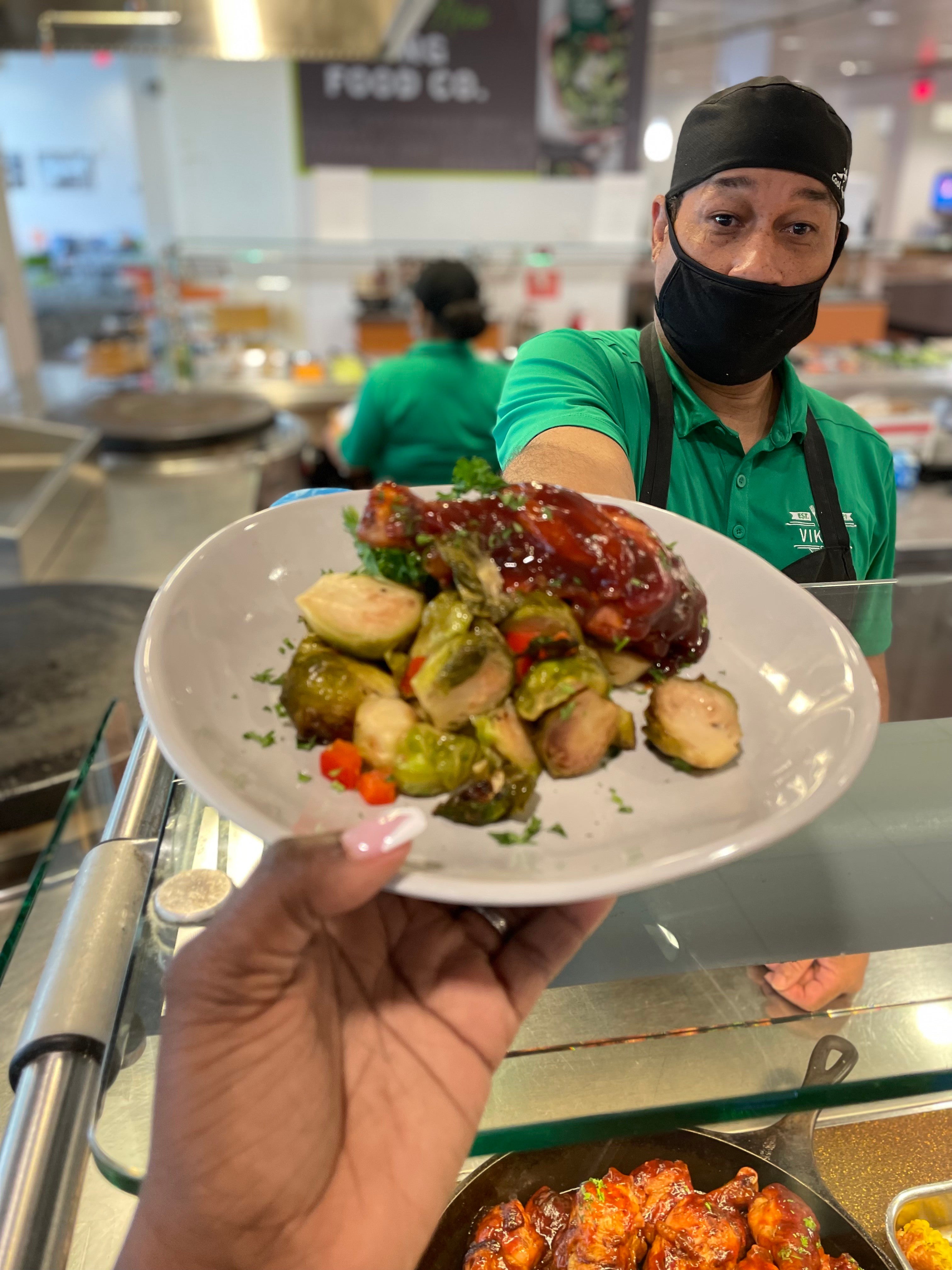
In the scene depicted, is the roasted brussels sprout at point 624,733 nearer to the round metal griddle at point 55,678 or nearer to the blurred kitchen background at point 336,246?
the round metal griddle at point 55,678

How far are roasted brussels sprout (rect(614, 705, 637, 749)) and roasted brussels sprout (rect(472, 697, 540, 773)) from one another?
100 mm

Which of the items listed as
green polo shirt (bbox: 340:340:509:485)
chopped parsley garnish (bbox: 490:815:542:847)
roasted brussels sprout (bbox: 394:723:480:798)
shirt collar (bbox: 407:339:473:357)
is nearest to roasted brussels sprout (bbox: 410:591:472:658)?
roasted brussels sprout (bbox: 394:723:480:798)

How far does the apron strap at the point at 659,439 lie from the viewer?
1.76 m

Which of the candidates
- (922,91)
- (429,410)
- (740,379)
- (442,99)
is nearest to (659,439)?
(740,379)

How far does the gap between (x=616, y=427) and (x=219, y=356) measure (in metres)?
5.04

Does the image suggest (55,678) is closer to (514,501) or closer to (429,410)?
(514,501)

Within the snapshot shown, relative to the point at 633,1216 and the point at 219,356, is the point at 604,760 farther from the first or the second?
the point at 219,356

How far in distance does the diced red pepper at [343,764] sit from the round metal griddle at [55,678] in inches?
41.0

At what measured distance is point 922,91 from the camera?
14523 mm

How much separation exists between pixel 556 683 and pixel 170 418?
12.5 ft

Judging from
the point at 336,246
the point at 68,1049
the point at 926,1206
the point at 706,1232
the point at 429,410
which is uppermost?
the point at 336,246

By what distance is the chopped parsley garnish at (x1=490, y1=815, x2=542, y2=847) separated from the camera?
0.85 meters

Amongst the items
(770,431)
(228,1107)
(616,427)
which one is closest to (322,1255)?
(228,1107)

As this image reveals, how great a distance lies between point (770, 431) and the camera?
1.85m
